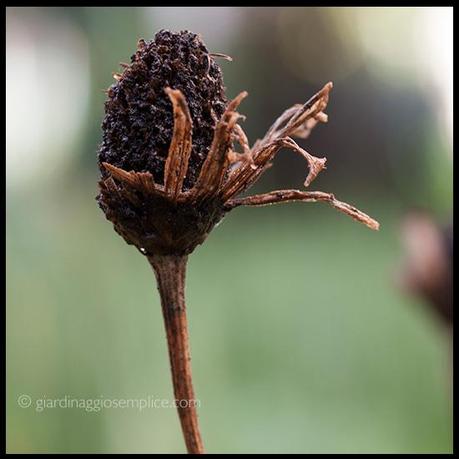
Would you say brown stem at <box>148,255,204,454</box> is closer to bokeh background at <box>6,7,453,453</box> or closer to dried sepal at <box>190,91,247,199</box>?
dried sepal at <box>190,91,247,199</box>

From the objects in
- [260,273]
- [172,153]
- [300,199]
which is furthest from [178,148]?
[260,273]

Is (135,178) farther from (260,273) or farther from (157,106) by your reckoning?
(260,273)

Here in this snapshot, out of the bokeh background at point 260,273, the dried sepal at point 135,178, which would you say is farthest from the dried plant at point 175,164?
the bokeh background at point 260,273

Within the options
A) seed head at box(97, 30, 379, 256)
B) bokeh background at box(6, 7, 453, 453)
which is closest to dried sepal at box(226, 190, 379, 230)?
seed head at box(97, 30, 379, 256)

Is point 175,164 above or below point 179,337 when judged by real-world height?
above

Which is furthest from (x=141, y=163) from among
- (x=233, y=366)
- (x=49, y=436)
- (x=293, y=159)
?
(x=293, y=159)

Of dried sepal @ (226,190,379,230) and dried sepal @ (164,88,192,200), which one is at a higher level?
dried sepal @ (164,88,192,200)
